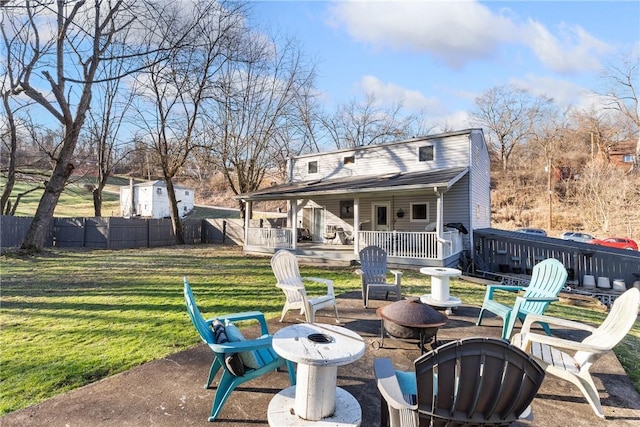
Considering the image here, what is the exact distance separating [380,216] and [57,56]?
44.4 feet

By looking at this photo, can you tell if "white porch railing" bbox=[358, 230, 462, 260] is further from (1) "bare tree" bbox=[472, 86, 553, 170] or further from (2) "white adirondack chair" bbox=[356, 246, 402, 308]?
(1) "bare tree" bbox=[472, 86, 553, 170]

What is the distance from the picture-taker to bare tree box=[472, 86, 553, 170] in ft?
109

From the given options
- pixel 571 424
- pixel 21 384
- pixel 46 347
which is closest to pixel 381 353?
pixel 571 424

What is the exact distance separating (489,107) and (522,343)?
38113mm

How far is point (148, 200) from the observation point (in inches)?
1340

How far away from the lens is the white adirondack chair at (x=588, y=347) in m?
2.71

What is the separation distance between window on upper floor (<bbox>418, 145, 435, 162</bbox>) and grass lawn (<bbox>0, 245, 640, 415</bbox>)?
19.2 feet

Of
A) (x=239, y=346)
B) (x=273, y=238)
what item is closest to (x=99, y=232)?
(x=273, y=238)

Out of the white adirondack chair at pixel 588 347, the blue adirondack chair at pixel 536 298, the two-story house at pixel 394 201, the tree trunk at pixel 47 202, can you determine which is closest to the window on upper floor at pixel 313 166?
the two-story house at pixel 394 201

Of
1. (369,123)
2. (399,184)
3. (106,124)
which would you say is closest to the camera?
(399,184)

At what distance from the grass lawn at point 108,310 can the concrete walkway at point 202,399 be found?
0.82 feet

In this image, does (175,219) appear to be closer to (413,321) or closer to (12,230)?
(12,230)

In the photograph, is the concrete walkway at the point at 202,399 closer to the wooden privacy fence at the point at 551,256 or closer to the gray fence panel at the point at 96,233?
the wooden privacy fence at the point at 551,256

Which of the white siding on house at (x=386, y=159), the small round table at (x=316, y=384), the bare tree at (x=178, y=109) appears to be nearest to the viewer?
the small round table at (x=316, y=384)
